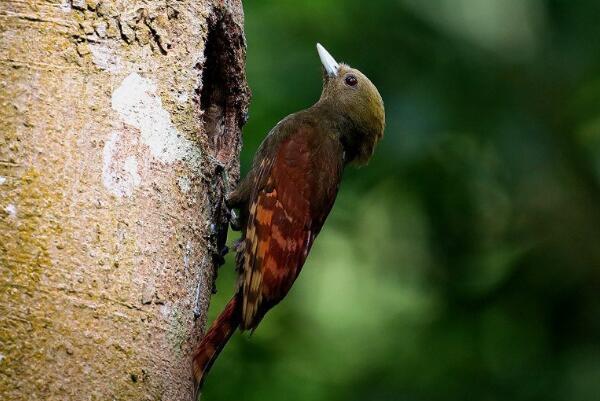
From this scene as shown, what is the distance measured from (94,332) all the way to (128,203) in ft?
1.24

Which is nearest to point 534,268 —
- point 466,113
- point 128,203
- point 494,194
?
point 494,194

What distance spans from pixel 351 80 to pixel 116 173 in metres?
2.74

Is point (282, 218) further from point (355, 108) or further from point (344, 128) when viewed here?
point (355, 108)

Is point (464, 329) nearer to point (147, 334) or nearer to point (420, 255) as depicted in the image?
point (420, 255)

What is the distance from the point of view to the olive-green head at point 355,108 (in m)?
5.11

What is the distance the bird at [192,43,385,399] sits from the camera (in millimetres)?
4008

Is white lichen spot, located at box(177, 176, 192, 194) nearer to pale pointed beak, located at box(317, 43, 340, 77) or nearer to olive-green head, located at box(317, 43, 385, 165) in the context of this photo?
olive-green head, located at box(317, 43, 385, 165)

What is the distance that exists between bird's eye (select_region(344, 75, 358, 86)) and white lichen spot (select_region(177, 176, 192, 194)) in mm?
2435

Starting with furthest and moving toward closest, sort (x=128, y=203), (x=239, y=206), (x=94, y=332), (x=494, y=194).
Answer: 1. (x=494, y=194)
2. (x=239, y=206)
3. (x=128, y=203)
4. (x=94, y=332)

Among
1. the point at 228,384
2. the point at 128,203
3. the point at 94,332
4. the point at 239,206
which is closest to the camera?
the point at 94,332

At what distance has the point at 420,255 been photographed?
19.2ft

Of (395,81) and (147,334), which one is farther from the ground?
(147,334)

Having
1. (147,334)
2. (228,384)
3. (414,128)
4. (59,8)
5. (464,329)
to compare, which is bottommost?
(228,384)

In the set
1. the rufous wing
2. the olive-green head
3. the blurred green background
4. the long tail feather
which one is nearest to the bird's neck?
the olive-green head
